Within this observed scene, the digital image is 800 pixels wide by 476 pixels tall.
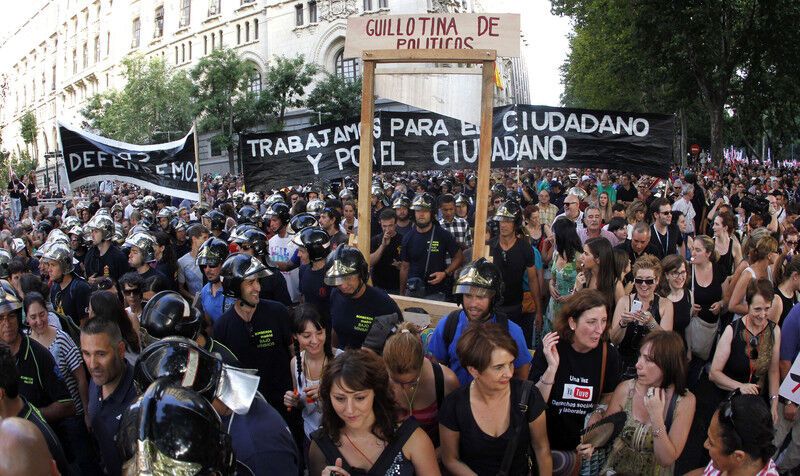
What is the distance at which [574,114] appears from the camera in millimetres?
7090

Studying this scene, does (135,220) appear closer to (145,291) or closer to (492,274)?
(145,291)

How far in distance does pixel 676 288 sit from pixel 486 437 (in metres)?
2.78

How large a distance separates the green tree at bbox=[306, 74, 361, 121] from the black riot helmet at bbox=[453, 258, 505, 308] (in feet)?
144

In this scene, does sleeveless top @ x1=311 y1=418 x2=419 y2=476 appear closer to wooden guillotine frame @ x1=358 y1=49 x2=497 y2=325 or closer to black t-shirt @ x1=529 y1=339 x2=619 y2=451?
black t-shirt @ x1=529 y1=339 x2=619 y2=451

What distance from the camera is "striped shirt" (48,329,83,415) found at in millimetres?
4488

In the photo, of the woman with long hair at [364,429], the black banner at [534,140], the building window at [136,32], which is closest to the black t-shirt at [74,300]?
the black banner at [534,140]

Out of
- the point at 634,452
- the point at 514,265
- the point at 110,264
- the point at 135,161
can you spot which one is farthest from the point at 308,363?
the point at 135,161

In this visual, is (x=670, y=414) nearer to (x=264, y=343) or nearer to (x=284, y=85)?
(x=264, y=343)

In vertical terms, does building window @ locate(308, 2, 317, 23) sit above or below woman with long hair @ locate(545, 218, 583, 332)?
above

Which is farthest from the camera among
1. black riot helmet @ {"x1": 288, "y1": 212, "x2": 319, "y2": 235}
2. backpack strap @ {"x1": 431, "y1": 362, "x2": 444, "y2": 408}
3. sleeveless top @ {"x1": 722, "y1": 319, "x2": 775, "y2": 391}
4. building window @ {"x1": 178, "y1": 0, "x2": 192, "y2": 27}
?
building window @ {"x1": 178, "y1": 0, "x2": 192, "y2": 27}

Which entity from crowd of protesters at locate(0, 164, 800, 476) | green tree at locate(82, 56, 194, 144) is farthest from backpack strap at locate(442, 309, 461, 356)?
green tree at locate(82, 56, 194, 144)

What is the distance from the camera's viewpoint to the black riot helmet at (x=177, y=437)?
201 centimetres

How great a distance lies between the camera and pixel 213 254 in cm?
607

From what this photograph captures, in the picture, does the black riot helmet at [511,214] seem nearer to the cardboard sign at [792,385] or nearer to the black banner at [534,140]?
the black banner at [534,140]
